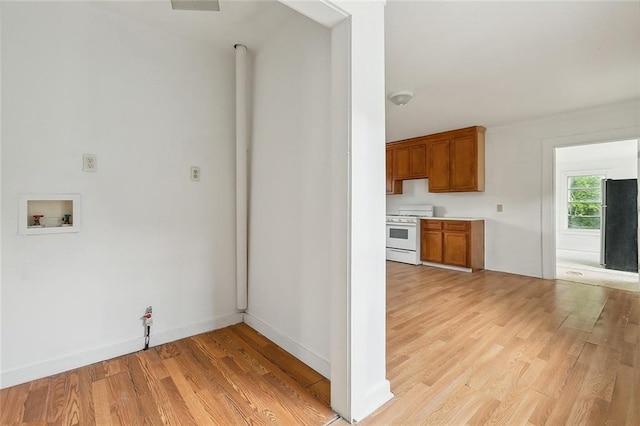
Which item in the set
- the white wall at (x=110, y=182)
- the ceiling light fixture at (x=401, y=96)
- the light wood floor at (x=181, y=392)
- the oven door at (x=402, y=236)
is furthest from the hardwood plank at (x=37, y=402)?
the oven door at (x=402, y=236)

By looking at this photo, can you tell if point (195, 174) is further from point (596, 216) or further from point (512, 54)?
point (596, 216)

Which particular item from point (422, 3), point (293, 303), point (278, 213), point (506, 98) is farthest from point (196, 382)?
point (506, 98)

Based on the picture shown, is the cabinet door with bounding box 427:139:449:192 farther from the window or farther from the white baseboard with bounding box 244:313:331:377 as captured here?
the window

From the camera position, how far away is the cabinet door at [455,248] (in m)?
4.61

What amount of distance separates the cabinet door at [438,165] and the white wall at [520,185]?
504mm

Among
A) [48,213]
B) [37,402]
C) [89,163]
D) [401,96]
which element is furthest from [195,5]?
[37,402]

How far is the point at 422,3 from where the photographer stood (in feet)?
5.85

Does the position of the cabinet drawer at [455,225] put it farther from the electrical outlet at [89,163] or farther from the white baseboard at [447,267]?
the electrical outlet at [89,163]

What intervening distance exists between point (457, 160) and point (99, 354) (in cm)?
529

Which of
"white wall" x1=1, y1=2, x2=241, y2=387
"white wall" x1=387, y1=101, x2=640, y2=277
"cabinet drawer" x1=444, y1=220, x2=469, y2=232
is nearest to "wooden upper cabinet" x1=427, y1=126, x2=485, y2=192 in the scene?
"white wall" x1=387, y1=101, x2=640, y2=277

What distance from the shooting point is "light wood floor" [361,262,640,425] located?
1.47 meters

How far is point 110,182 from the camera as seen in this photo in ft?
6.57

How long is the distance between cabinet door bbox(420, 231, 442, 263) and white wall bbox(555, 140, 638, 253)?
3055 millimetres

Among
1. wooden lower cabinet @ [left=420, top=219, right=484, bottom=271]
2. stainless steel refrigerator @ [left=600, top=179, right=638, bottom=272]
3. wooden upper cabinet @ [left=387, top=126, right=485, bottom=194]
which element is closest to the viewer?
wooden lower cabinet @ [left=420, top=219, right=484, bottom=271]
